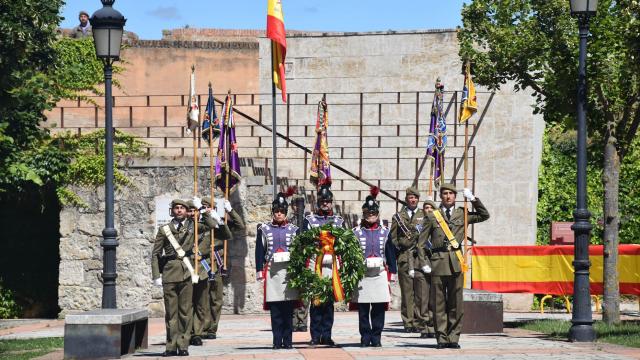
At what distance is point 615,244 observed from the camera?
806 inches

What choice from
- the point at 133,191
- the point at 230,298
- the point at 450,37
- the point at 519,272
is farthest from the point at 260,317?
the point at 450,37

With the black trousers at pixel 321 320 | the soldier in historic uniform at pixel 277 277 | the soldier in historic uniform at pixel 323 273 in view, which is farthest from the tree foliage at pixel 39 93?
the black trousers at pixel 321 320

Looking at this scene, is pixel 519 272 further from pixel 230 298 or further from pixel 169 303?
pixel 169 303

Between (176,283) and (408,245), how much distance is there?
435cm

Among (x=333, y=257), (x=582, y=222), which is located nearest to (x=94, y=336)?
(x=333, y=257)

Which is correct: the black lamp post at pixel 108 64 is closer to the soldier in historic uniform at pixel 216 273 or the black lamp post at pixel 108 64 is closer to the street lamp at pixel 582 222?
the soldier in historic uniform at pixel 216 273

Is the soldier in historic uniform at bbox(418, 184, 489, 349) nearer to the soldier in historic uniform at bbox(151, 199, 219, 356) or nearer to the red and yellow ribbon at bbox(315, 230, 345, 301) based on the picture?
the red and yellow ribbon at bbox(315, 230, 345, 301)

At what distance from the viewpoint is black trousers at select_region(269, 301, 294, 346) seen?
16469 mm

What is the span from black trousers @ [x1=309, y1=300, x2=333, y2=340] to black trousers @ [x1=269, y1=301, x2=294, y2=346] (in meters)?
0.29

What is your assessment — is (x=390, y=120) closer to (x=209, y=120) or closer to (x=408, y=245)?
(x=209, y=120)

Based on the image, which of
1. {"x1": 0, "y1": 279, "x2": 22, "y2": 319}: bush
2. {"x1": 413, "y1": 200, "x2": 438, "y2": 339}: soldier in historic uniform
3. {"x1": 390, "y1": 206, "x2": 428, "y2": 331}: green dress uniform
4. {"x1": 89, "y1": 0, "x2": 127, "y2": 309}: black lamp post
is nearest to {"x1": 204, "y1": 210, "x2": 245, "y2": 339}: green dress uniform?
{"x1": 89, "y1": 0, "x2": 127, "y2": 309}: black lamp post

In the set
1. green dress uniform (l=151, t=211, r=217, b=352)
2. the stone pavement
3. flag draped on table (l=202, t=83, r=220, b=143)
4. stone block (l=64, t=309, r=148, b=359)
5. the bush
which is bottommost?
the bush

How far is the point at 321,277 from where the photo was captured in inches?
641

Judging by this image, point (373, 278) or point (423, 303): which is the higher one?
point (373, 278)
